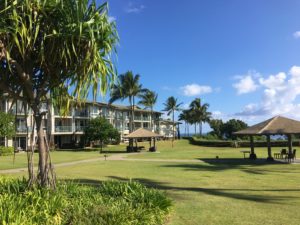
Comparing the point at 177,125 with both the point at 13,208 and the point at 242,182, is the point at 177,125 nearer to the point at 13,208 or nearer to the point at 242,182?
the point at 242,182

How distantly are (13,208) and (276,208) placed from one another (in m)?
7.45

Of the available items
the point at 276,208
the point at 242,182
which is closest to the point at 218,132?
the point at 242,182

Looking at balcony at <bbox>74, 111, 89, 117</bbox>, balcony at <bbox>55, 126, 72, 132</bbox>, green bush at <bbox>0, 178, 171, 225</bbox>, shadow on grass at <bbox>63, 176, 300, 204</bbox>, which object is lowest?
shadow on grass at <bbox>63, 176, 300, 204</bbox>

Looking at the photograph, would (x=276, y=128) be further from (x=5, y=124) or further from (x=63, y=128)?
(x=63, y=128)

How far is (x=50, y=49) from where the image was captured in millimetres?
8602

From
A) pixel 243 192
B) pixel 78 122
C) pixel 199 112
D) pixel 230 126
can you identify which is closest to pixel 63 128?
pixel 78 122

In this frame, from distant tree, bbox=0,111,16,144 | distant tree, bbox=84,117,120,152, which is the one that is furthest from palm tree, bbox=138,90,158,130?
distant tree, bbox=0,111,16,144

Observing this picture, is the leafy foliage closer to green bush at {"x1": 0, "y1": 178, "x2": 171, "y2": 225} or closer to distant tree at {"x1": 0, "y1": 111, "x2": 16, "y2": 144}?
distant tree at {"x1": 0, "y1": 111, "x2": 16, "y2": 144}

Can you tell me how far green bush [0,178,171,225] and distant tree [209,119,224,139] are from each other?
292 feet

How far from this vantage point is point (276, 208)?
1061 cm

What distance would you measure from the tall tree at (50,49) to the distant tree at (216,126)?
89.3 m

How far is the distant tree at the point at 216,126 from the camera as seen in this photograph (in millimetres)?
97537

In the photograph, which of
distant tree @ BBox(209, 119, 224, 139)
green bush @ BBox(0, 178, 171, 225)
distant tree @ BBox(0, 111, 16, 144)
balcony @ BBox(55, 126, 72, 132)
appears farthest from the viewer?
distant tree @ BBox(209, 119, 224, 139)

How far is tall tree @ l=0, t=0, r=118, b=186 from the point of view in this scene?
26.2 ft
